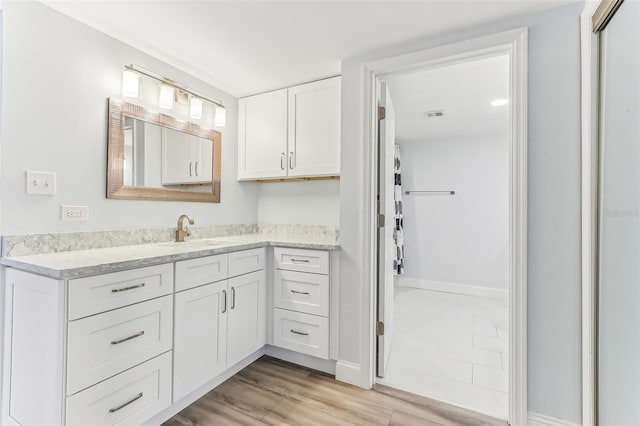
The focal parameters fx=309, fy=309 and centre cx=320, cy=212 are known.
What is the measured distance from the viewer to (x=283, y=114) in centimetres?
258

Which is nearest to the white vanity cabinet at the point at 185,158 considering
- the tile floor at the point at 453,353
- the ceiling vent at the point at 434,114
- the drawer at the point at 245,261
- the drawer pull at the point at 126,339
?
the drawer at the point at 245,261

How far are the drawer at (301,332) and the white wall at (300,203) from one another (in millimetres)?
842

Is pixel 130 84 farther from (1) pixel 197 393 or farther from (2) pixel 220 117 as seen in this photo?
(1) pixel 197 393

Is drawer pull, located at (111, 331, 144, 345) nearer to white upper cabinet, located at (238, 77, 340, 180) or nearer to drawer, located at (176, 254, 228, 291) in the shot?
drawer, located at (176, 254, 228, 291)

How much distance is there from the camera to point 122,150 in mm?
1966

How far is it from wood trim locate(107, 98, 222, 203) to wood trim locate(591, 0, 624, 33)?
8.07 feet

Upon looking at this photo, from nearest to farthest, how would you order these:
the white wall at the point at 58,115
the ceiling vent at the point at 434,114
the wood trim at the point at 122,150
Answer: the white wall at the point at 58,115
the wood trim at the point at 122,150
the ceiling vent at the point at 434,114

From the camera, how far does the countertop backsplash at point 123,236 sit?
60.0 inches

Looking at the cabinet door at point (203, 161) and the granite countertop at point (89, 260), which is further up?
the cabinet door at point (203, 161)

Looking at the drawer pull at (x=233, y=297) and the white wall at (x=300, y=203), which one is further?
the white wall at (x=300, y=203)

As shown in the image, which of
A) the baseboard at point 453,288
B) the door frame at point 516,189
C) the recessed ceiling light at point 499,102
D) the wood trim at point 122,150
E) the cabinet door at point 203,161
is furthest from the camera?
the baseboard at point 453,288

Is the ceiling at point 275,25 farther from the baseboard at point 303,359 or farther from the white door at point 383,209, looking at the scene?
the baseboard at point 303,359

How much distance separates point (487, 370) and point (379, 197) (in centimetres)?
148

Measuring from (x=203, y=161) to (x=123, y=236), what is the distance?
862mm
